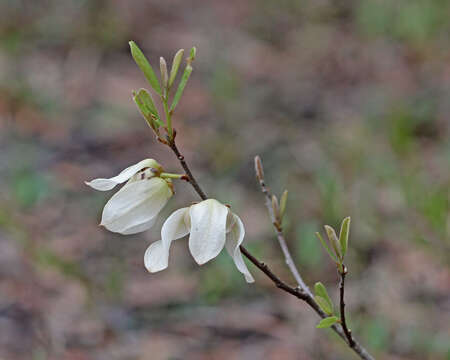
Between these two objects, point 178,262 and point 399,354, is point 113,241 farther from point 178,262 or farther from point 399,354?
point 399,354

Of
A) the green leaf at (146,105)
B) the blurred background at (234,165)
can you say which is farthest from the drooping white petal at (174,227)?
the blurred background at (234,165)

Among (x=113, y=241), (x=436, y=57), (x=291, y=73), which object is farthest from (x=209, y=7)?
(x=113, y=241)

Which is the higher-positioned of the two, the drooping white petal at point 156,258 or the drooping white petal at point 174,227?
the drooping white petal at point 174,227

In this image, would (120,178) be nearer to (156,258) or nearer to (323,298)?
(156,258)

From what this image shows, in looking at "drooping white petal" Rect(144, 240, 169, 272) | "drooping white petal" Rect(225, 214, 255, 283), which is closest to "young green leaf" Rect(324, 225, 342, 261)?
"drooping white petal" Rect(225, 214, 255, 283)

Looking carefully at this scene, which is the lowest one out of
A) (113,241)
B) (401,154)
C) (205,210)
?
(113,241)

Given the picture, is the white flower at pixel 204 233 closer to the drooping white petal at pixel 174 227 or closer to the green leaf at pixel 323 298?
the drooping white petal at pixel 174 227

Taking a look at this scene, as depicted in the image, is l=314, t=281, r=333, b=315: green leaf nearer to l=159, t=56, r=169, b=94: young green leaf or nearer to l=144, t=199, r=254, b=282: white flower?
l=144, t=199, r=254, b=282: white flower
